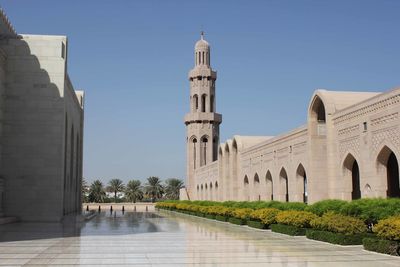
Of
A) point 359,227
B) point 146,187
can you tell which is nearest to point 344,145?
point 359,227

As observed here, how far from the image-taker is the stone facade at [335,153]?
1797cm

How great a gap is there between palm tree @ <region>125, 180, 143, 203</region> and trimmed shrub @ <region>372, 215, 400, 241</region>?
65.8m

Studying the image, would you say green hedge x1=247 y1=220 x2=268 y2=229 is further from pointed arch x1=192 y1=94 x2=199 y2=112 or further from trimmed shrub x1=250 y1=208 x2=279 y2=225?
pointed arch x1=192 y1=94 x2=199 y2=112

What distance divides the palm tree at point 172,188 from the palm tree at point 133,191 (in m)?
4.23

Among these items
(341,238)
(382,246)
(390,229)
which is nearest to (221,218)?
(341,238)

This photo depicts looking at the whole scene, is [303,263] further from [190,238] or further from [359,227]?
[190,238]

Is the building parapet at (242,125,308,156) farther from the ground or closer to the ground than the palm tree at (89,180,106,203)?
farther from the ground

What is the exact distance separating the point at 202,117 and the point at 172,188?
975 inches

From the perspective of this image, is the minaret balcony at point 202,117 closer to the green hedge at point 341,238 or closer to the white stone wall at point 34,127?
the white stone wall at point 34,127

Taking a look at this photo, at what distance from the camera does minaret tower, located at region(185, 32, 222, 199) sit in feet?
182

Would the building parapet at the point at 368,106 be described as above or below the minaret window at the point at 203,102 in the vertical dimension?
below

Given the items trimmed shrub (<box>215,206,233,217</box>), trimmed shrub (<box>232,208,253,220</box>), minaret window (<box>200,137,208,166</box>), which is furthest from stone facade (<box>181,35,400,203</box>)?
minaret window (<box>200,137,208,166</box>)

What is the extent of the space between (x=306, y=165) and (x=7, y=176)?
1433 cm

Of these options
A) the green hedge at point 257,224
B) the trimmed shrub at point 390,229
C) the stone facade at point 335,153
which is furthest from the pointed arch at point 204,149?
the trimmed shrub at point 390,229
